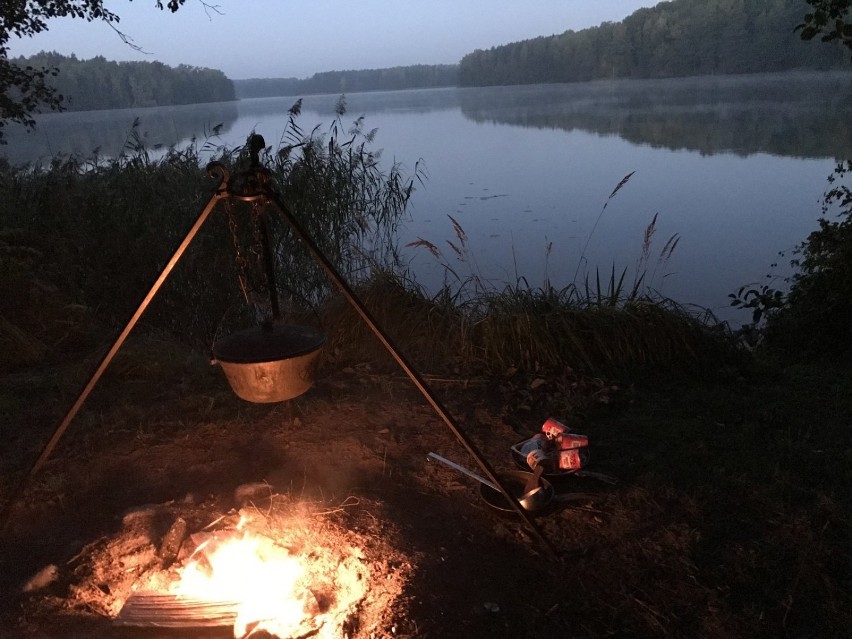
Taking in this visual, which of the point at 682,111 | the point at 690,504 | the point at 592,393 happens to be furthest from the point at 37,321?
the point at 682,111

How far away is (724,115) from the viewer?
19.0 m

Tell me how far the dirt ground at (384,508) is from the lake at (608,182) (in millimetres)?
1993

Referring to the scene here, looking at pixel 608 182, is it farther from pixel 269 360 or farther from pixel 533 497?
pixel 269 360

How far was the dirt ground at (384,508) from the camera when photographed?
6.64 ft

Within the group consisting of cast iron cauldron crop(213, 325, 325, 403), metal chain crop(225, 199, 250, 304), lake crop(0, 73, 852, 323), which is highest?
metal chain crop(225, 199, 250, 304)

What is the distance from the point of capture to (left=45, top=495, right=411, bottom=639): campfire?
1964 millimetres

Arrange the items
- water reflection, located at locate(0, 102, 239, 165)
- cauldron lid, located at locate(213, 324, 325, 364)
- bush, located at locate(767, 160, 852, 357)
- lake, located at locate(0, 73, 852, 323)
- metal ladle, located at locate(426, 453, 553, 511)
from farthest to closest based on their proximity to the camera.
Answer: water reflection, located at locate(0, 102, 239, 165)
lake, located at locate(0, 73, 852, 323)
bush, located at locate(767, 160, 852, 357)
metal ladle, located at locate(426, 453, 553, 511)
cauldron lid, located at locate(213, 324, 325, 364)

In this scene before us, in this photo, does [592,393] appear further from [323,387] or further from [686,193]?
[686,193]

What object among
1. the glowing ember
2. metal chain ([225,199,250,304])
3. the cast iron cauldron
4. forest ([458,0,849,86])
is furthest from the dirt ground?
forest ([458,0,849,86])

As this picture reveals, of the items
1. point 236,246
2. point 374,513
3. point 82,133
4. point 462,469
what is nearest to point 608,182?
point 462,469

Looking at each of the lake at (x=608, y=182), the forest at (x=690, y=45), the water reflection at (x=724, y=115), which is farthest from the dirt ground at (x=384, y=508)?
the forest at (x=690, y=45)

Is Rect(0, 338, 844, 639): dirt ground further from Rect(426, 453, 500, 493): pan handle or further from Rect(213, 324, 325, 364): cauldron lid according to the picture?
Rect(213, 324, 325, 364): cauldron lid

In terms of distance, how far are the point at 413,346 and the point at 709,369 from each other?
195cm

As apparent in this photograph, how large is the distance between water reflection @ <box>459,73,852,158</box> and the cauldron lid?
1274 cm
